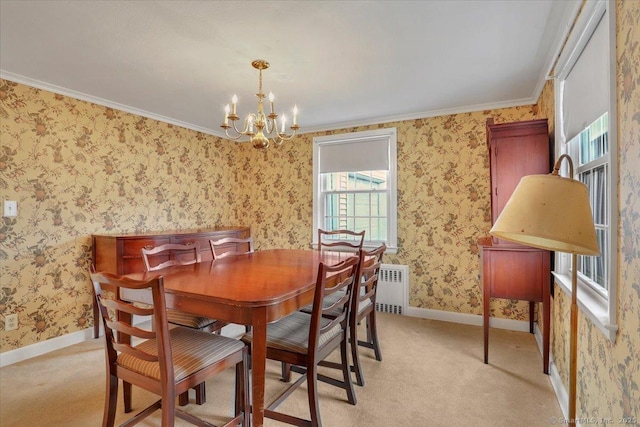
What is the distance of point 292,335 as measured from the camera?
5.87 feet

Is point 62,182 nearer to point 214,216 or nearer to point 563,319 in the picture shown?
point 214,216

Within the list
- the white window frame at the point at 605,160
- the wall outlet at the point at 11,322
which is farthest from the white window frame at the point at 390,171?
the wall outlet at the point at 11,322

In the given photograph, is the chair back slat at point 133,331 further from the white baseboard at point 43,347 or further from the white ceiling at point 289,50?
the white baseboard at point 43,347

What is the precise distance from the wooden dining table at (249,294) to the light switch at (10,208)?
1.58m

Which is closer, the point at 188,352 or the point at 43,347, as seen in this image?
the point at 188,352

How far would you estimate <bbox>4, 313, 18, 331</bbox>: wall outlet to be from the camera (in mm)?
2587

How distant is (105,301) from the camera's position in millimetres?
1399

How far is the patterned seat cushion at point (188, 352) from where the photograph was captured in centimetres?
143

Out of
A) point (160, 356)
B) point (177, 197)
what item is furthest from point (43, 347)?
point (160, 356)

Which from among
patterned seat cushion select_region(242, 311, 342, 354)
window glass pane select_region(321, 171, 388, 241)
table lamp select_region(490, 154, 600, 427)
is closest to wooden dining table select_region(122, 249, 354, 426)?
patterned seat cushion select_region(242, 311, 342, 354)

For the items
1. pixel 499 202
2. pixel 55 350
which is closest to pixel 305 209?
pixel 499 202

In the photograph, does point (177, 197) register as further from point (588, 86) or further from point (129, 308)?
point (588, 86)

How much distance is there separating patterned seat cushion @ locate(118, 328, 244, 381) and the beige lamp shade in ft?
4.42

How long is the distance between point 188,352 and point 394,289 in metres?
2.65
